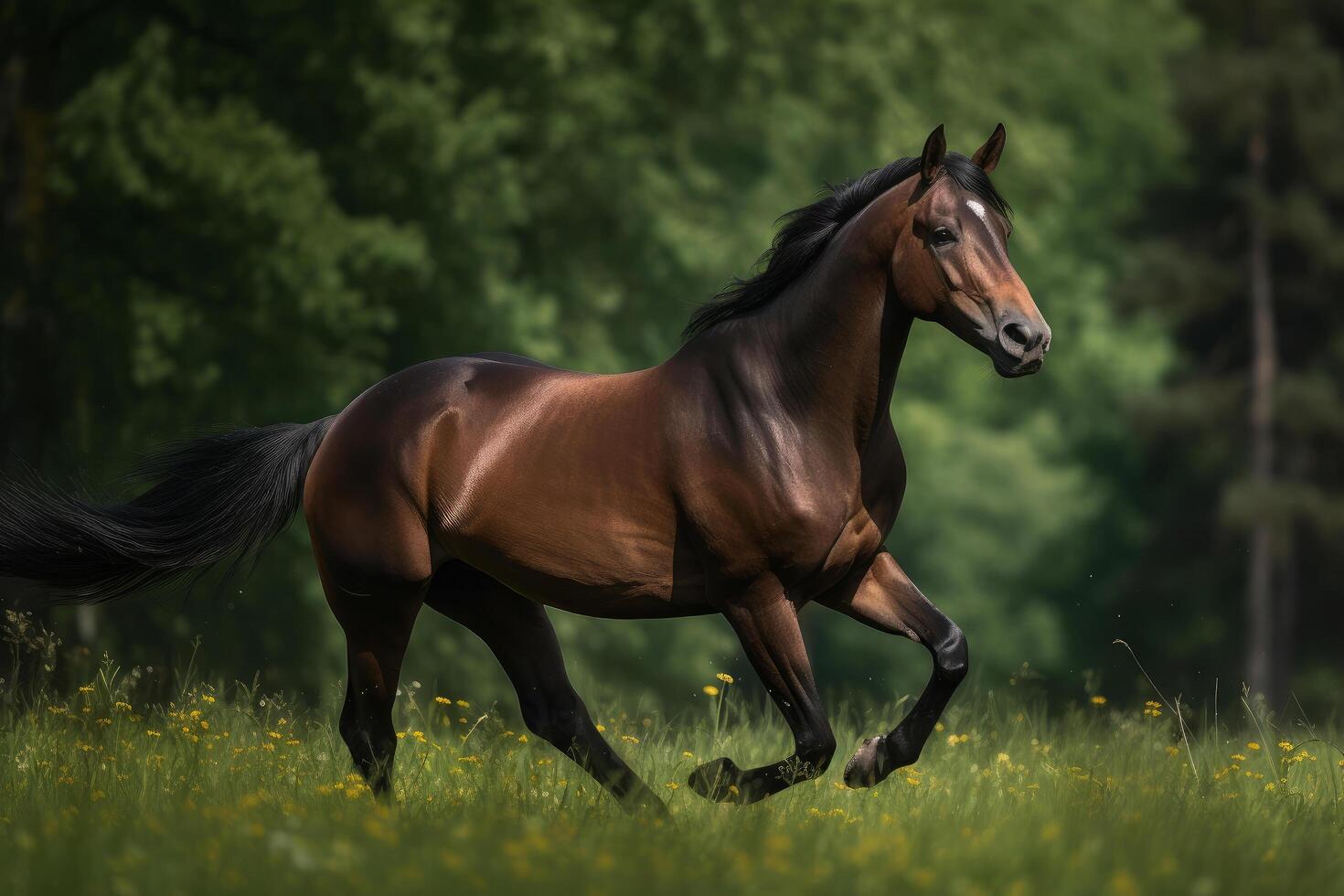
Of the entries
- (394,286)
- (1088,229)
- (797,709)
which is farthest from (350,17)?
(1088,229)

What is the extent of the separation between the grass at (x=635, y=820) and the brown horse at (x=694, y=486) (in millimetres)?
398

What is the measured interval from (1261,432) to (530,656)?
16570 mm

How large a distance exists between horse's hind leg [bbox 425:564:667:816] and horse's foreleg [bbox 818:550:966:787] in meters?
0.98

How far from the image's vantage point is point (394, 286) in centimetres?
1398

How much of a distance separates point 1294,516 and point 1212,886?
1737 centimetres

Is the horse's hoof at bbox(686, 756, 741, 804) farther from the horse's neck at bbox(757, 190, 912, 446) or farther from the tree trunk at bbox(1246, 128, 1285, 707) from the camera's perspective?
the tree trunk at bbox(1246, 128, 1285, 707)

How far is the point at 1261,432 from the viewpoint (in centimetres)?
2108

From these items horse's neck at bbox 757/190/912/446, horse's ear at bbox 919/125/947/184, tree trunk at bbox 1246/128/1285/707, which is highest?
horse's ear at bbox 919/125/947/184

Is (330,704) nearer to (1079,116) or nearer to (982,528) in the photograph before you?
(982,528)

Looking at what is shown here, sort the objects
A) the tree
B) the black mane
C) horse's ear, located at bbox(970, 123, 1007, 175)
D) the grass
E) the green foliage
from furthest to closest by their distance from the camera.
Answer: the tree
the green foliage
the black mane
horse's ear, located at bbox(970, 123, 1007, 175)
the grass

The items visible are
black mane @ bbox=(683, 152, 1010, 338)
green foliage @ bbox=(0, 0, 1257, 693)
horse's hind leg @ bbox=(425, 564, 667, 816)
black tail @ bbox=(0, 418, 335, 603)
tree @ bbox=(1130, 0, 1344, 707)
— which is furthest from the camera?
tree @ bbox=(1130, 0, 1344, 707)

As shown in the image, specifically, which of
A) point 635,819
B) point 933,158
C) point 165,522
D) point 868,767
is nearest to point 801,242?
point 933,158

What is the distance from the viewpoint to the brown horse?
5.50 metres

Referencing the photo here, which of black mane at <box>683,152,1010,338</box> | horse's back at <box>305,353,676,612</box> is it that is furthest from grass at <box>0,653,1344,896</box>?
black mane at <box>683,152,1010,338</box>
